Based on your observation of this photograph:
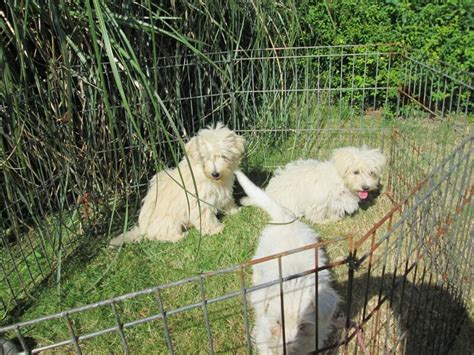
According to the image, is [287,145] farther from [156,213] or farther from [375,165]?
[156,213]

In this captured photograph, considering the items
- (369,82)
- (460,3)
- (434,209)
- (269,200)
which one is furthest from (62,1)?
(460,3)

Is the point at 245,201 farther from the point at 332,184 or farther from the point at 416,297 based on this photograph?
the point at 416,297

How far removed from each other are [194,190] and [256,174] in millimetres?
1197

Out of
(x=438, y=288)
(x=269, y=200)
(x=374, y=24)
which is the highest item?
(x=374, y=24)

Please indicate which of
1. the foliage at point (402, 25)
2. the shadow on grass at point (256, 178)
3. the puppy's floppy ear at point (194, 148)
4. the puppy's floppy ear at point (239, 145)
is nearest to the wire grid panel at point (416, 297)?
the puppy's floppy ear at point (194, 148)

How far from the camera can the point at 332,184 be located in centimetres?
356

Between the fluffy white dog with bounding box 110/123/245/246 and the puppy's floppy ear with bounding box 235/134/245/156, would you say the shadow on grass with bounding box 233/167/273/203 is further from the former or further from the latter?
the puppy's floppy ear with bounding box 235/134/245/156

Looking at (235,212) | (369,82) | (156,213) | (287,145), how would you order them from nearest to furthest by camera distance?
(156,213) < (235,212) < (287,145) < (369,82)

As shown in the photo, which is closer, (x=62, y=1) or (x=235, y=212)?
(x=62, y=1)

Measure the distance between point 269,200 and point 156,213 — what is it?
131cm

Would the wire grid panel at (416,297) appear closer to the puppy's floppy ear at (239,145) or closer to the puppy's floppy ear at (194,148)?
the puppy's floppy ear at (194,148)

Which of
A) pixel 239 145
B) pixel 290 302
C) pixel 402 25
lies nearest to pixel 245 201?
pixel 239 145

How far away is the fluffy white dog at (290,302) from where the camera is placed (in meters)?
1.82

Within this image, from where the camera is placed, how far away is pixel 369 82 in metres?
5.34
